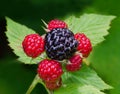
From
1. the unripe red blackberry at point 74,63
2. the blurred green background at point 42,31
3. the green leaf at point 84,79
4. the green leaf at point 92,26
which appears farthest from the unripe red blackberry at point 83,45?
the blurred green background at point 42,31

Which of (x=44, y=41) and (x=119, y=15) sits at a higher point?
(x=119, y=15)

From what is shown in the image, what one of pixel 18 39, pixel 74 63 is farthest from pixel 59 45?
pixel 18 39

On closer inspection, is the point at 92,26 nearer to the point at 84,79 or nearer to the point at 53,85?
the point at 84,79

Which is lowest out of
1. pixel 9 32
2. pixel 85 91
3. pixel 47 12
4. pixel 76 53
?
pixel 85 91

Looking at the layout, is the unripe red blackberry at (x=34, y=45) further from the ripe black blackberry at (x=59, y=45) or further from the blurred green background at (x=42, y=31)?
the blurred green background at (x=42, y=31)

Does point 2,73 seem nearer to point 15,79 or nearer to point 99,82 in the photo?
point 15,79

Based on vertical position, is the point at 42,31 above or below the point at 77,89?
above

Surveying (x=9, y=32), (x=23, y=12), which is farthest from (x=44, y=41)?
(x=23, y=12)
